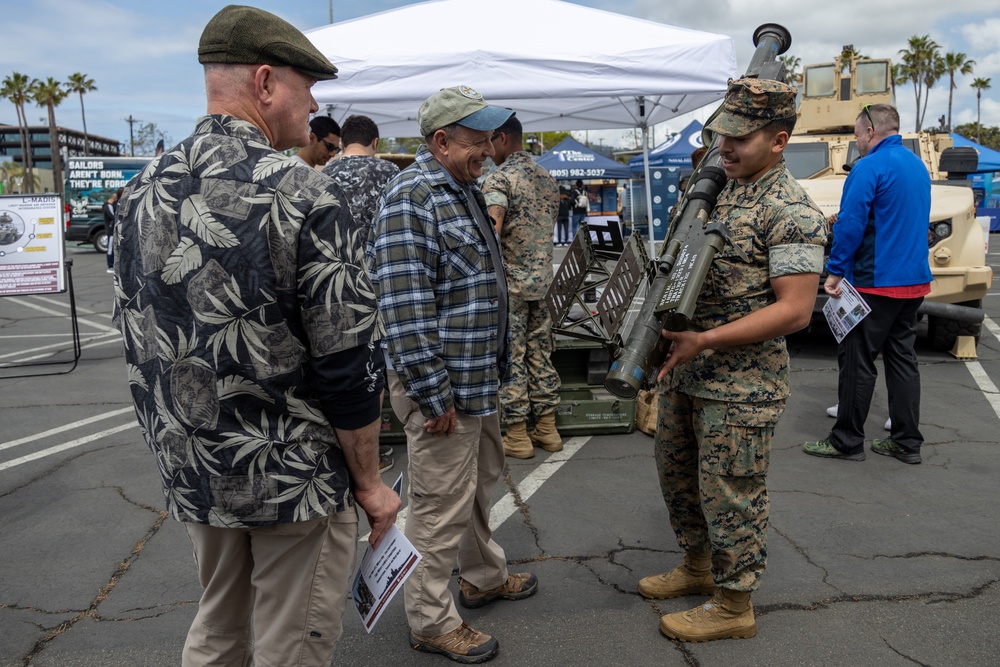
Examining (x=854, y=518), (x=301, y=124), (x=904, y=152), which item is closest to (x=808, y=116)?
(x=904, y=152)

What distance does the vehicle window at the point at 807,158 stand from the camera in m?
9.04

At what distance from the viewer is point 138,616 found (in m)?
3.13

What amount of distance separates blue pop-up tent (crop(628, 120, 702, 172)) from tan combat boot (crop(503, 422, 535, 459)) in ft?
49.7

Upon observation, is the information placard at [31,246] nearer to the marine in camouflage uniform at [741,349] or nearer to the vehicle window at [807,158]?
the marine in camouflage uniform at [741,349]

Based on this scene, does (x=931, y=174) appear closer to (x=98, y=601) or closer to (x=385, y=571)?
(x=385, y=571)

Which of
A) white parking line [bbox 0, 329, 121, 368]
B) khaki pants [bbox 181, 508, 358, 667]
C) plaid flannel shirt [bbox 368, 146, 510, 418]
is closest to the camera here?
khaki pants [bbox 181, 508, 358, 667]

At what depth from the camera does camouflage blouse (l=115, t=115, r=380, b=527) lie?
158cm

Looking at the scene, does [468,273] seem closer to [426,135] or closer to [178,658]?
[426,135]

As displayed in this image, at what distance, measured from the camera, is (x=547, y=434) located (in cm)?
512

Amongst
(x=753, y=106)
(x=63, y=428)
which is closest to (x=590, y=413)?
(x=753, y=106)

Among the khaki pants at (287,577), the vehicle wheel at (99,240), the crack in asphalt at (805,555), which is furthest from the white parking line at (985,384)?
the vehicle wheel at (99,240)

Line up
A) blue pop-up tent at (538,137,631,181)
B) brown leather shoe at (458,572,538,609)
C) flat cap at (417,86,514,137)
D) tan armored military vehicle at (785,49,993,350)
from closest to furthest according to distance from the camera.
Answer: flat cap at (417,86,514,137), brown leather shoe at (458,572,538,609), tan armored military vehicle at (785,49,993,350), blue pop-up tent at (538,137,631,181)

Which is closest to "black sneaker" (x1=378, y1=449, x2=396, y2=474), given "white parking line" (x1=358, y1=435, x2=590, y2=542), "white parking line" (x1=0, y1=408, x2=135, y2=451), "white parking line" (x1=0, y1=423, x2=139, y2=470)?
"white parking line" (x1=358, y1=435, x2=590, y2=542)

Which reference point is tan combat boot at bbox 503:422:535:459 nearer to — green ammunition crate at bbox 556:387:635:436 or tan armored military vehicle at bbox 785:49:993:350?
green ammunition crate at bbox 556:387:635:436
